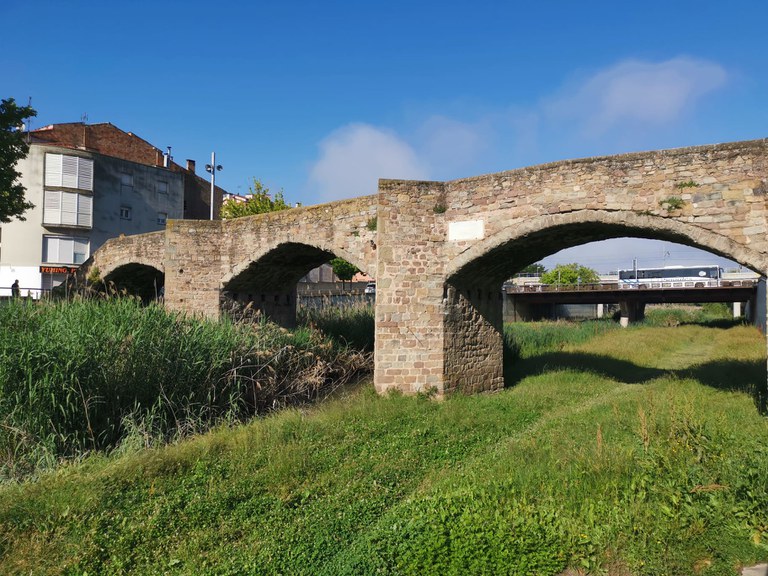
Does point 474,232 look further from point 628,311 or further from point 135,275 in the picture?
point 628,311

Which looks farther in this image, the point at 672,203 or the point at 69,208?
the point at 69,208

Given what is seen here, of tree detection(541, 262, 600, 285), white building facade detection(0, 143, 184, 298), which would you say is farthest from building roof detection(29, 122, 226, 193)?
tree detection(541, 262, 600, 285)

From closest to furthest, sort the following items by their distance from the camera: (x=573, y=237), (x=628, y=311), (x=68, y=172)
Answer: (x=573, y=237) → (x=68, y=172) → (x=628, y=311)

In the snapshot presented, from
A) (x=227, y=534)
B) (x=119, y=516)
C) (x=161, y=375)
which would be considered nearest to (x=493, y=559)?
(x=227, y=534)

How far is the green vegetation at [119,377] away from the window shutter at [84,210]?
740 inches

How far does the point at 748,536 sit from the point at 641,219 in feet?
16.9

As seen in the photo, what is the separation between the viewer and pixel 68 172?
81.4 feet

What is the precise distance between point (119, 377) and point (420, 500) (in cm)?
473

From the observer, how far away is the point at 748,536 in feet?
12.0

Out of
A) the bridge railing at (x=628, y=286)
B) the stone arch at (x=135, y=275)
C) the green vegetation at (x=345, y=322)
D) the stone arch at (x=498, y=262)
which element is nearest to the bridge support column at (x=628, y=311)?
the bridge railing at (x=628, y=286)

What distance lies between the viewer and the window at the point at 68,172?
2453cm

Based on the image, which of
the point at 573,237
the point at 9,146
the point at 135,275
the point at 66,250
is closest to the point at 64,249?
the point at 66,250

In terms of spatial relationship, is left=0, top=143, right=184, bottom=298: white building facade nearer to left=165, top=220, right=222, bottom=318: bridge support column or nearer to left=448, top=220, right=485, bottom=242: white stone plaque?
left=165, top=220, right=222, bottom=318: bridge support column

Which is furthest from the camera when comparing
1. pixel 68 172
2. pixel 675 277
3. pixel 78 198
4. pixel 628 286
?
pixel 675 277
